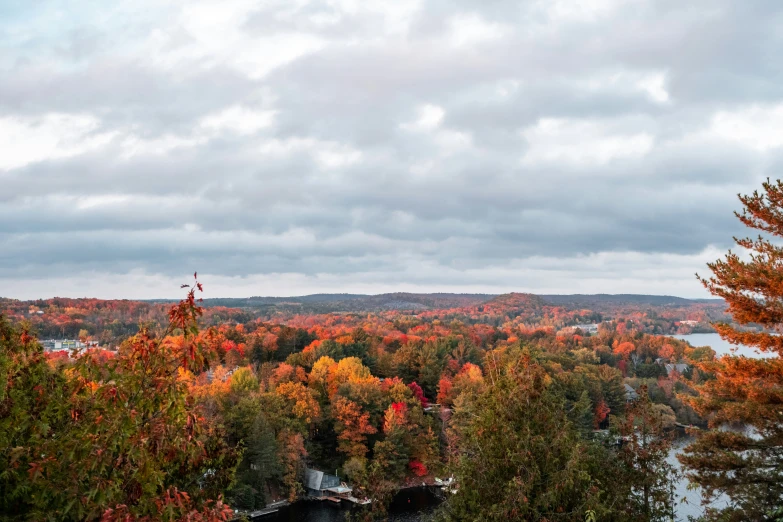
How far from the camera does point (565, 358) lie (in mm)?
69062

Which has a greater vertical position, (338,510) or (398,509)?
(338,510)

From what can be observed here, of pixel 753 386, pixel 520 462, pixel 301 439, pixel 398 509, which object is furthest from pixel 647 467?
pixel 301 439

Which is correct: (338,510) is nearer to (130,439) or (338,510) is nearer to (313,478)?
(313,478)

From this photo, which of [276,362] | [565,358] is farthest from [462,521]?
[565,358]

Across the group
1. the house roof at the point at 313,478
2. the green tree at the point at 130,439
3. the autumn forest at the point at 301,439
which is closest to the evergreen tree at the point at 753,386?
the autumn forest at the point at 301,439

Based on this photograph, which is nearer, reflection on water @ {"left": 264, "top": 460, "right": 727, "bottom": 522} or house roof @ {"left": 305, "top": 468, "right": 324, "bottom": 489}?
reflection on water @ {"left": 264, "top": 460, "right": 727, "bottom": 522}

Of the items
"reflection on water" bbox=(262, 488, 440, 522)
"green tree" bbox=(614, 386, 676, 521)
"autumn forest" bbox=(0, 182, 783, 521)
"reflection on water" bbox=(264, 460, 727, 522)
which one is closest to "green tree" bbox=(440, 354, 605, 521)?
"autumn forest" bbox=(0, 182, 783, 521)

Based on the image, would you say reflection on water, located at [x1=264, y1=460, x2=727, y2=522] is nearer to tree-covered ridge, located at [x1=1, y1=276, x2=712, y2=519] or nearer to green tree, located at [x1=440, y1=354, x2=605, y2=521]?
tree-covered ridge, located at [x1=1, y1=276, x2=712, y2=519]

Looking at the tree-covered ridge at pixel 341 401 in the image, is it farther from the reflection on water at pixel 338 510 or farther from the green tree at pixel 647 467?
the reflection on water at pixel 338 510

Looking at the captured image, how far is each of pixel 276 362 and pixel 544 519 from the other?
59.0 metres

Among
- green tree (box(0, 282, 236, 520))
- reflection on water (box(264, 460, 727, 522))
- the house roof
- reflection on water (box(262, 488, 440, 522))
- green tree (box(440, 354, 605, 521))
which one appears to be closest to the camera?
green tree (box(0, 282, 236, 520))

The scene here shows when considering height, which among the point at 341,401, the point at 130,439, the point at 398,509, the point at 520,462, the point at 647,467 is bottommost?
the point at 398,509

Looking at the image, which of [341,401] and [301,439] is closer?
[301,439]

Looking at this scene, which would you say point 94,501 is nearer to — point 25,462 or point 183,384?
point 183,384
